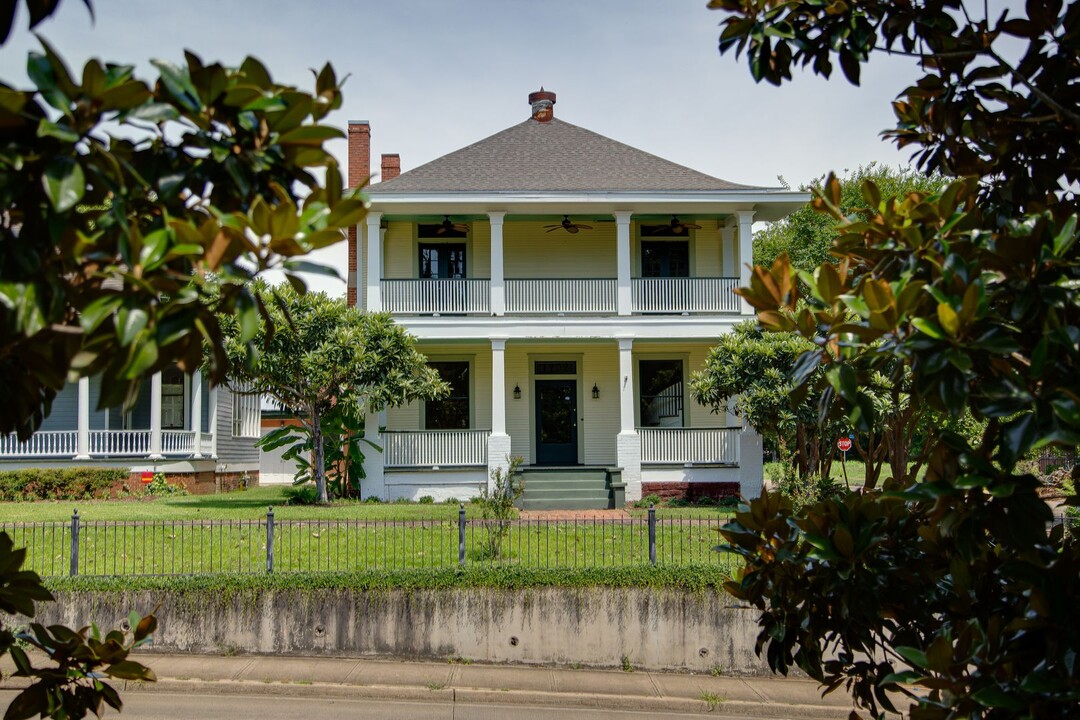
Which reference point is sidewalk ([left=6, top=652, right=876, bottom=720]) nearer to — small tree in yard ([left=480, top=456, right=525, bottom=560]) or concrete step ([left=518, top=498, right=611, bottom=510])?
small tree in yard ([left=480, top=456, right=525, bottom=560])

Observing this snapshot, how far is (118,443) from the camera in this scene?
2416 cm

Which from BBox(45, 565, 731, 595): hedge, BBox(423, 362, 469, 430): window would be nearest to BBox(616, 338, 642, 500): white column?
BBox(423, 362, 469, 430): window

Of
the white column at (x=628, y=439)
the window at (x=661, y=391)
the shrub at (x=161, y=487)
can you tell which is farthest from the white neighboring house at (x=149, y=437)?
the window at (x=661, y=391)

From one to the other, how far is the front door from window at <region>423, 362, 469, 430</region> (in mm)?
1759

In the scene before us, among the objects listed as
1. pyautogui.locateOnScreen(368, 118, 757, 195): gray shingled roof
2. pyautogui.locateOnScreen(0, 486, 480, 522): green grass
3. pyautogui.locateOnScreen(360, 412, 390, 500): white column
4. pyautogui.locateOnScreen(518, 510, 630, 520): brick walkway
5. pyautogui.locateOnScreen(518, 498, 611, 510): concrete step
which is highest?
pyautogui.locateOnScreen(368, 118, 757, 195): gray shingled roof

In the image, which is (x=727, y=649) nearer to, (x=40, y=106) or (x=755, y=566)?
(x=755, y=566)

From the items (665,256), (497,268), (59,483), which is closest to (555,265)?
(497,268)

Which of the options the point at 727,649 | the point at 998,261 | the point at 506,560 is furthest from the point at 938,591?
the point at 506,560

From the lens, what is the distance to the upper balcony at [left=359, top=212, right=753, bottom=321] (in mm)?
21875

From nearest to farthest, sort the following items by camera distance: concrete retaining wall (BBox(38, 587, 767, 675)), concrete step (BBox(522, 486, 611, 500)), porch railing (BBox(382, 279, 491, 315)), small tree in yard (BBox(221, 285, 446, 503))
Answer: concrete retaining wall (BBox(38, 587, 767, 675)) < small tree in yard (BBox(221, 285, 446, 503)) < concrete step (BBox(522, 486, 611, 500)) < porch railing (BBox(382, 279, 491, 315))

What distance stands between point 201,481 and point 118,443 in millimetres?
2416

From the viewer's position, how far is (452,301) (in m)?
22.0

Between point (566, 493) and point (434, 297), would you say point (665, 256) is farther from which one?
point (566, 493)

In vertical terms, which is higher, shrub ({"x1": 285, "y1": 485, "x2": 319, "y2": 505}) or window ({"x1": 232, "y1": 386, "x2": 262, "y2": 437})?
window ({"x1": 232, "y1": 386, "x2": 262, "y2": 437})
